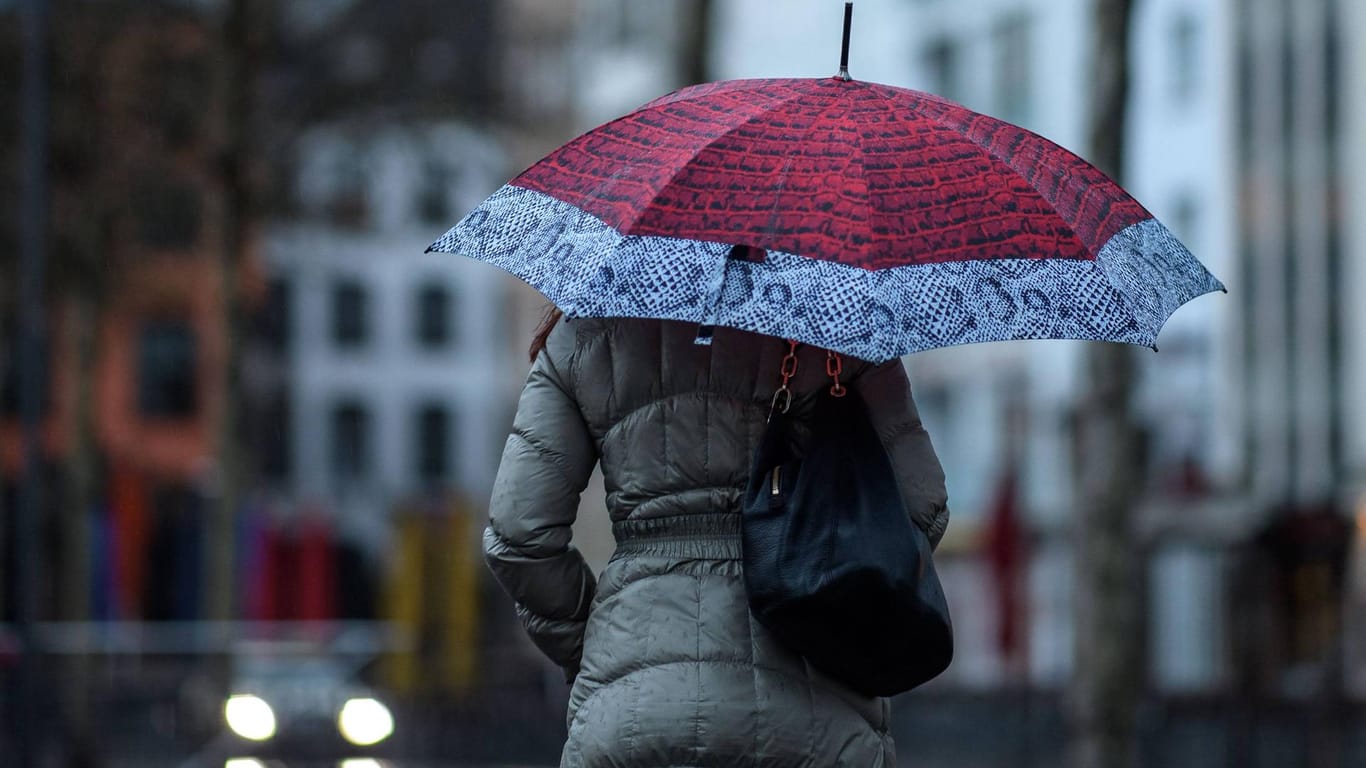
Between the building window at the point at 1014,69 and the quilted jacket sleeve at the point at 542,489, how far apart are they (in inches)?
1185

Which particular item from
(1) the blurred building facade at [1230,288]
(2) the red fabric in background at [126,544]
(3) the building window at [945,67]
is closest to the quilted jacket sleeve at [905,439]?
(1) the blurred building facade at [1230,288]

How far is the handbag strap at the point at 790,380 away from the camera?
13.1ft

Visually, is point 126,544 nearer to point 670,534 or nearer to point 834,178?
point 670,534

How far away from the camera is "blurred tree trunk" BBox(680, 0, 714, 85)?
14.1 m

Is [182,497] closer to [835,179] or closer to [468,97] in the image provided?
[468,97]

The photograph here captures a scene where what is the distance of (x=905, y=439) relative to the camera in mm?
4133

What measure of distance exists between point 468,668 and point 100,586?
423 centimetres

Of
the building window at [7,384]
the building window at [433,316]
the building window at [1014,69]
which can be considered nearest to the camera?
the building window at [1014,69]

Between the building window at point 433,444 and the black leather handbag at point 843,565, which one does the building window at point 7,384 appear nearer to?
the building window at point 433,444

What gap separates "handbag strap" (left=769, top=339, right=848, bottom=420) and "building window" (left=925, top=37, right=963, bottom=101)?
32083 millimetres

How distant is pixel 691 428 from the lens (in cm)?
402

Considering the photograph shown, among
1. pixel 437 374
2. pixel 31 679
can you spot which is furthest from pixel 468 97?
pixel 437 374

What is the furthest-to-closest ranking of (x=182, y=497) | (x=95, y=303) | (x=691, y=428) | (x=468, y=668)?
(x=182, y=497) → (x=468, y=668) → (x=95, y=303) → (x=691, y=428)

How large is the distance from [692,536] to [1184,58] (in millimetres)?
27489
